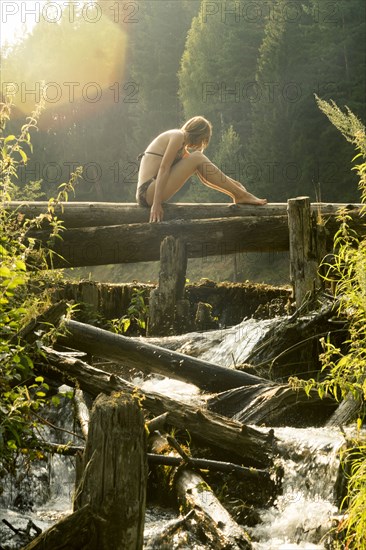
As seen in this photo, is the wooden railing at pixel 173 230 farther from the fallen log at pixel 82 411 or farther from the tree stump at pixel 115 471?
the tree stump at pixel 115 471

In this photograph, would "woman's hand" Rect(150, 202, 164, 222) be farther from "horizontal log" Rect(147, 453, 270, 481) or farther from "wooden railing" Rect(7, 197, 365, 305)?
"horizontal log" Rect(147, 453, 270, 481)

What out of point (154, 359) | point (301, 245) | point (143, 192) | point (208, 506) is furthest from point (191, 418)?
point (143, 192)

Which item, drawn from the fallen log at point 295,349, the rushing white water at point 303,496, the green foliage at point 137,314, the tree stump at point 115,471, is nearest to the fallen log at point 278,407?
the rushing white water at point 303,496

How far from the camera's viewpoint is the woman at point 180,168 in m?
9.96

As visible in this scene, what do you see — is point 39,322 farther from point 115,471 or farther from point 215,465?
point 115,471

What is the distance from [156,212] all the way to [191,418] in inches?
189

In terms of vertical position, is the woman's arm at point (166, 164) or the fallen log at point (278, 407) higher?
the woman's arm at point (166, 164)

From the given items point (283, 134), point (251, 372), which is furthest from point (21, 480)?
point (283, 134)

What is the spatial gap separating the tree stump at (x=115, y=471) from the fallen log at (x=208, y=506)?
74 centimetres

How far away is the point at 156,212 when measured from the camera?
10.2 metres

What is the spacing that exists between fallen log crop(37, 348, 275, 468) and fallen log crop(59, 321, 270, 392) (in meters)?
0.54

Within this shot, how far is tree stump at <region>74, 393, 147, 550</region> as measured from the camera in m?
3.77

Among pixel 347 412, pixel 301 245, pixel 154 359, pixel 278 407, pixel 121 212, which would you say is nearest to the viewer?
pixel 347 412

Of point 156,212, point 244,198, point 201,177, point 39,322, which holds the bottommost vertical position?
point 39,322
